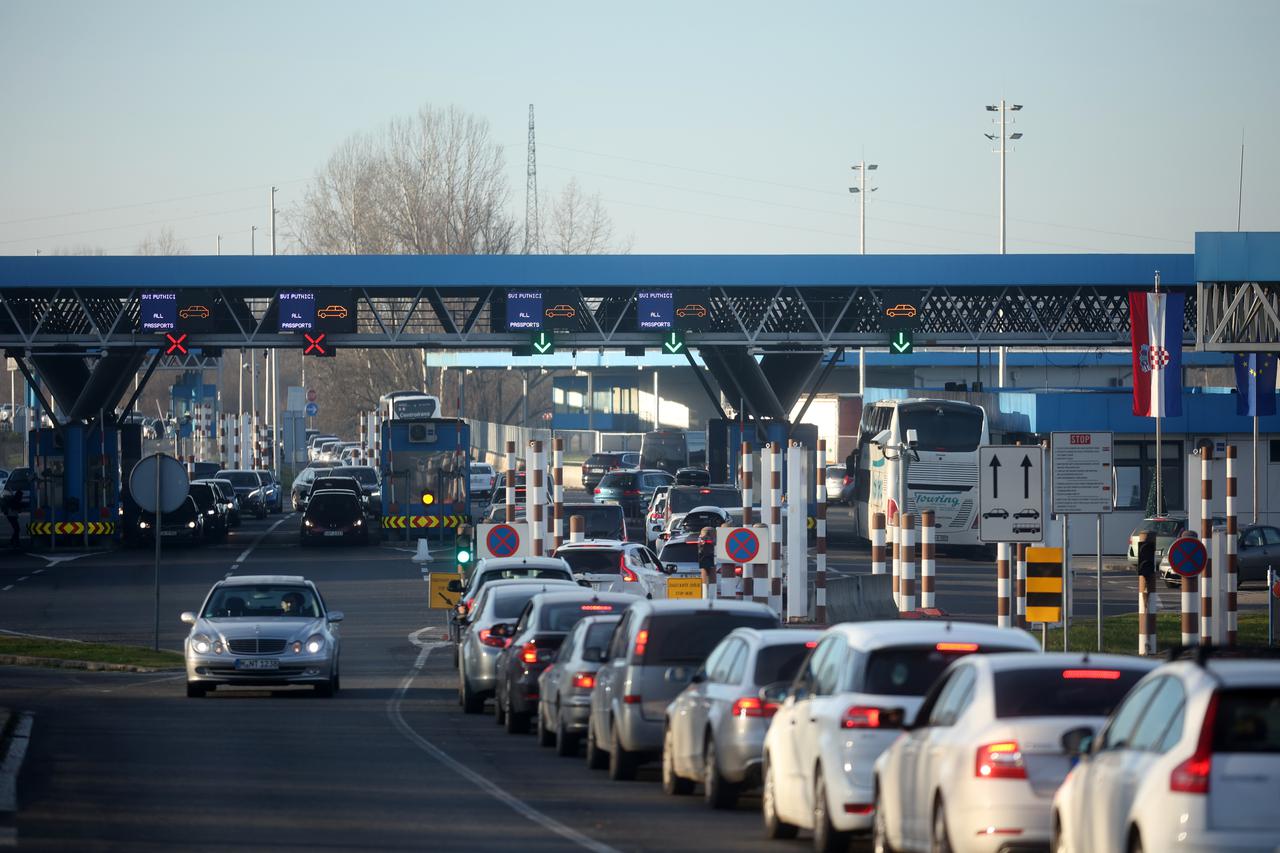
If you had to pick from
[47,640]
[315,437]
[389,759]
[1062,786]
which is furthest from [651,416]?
[1062,786]

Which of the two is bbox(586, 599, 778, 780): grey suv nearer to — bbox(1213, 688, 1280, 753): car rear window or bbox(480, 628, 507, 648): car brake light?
bbox(480, 628, 507, 648): car brake light

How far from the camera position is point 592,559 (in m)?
30.5

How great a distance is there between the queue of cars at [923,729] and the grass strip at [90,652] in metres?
10.9

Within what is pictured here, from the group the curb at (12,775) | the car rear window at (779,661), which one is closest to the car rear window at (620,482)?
the curb at (12,775)

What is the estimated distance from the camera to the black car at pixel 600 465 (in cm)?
8150

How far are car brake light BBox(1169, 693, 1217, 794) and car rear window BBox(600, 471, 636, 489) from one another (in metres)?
54.3

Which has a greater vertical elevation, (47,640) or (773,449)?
(773,449)

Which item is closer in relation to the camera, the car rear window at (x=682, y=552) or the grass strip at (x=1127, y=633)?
the grass strip at (x=1127, y=633)

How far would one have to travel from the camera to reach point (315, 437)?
11931 cm

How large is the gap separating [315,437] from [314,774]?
10510 centimetres

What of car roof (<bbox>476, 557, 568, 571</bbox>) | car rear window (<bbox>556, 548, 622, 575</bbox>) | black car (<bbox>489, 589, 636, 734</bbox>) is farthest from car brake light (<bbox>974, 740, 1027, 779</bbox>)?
car rear window (<bbox>556, 548, 622, 575</bbox>)

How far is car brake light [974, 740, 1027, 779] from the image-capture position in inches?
373

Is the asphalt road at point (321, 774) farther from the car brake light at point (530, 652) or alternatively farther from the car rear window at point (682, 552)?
the car rear window at point (682, 552)

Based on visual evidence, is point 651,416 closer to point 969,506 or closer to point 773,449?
point 969,506
